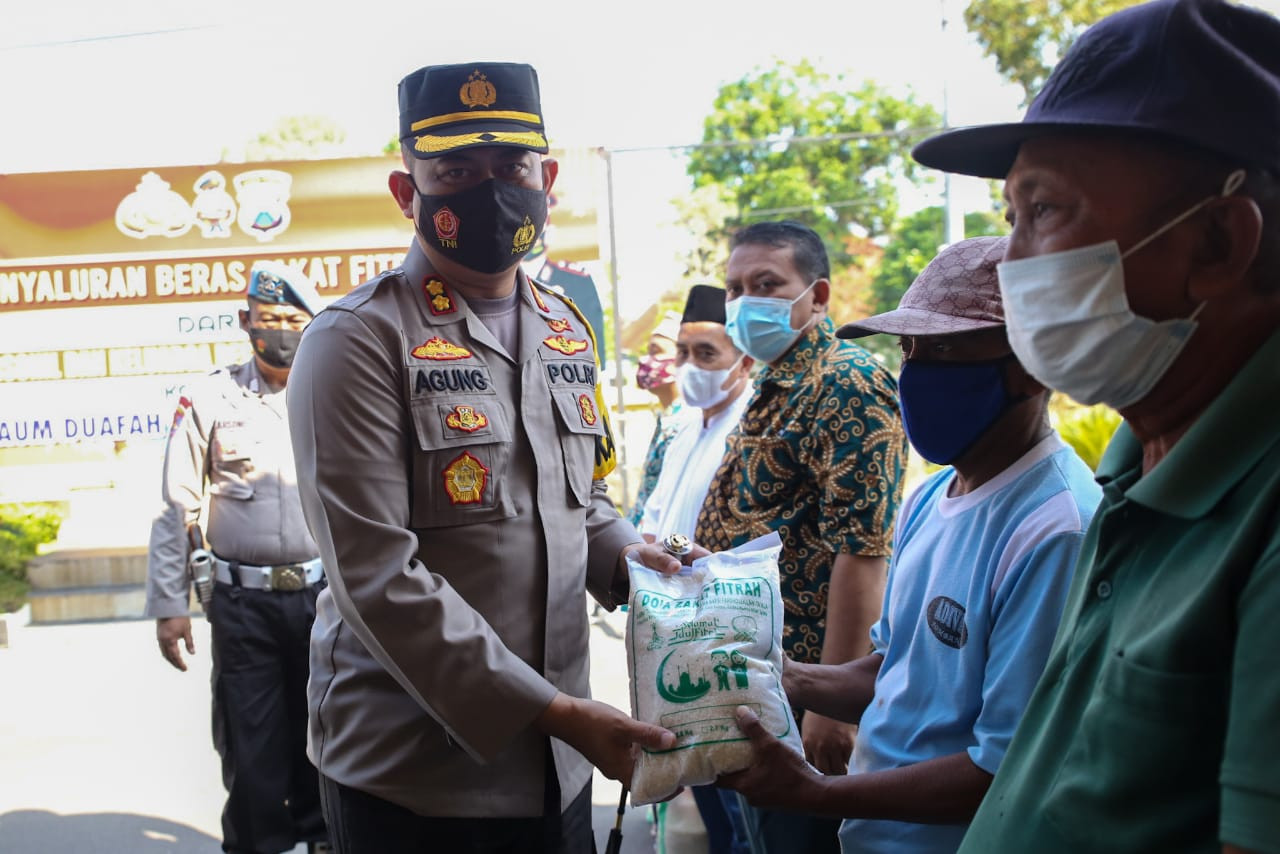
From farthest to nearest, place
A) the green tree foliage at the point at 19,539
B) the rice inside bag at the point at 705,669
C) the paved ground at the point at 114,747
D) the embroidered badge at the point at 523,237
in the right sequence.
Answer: the green tree foliage at the point at 19,539 → the paved ground at the point at 114,747 → the embroidered badge at the point at 523,237 → the rice inside bag at the point at 705,669

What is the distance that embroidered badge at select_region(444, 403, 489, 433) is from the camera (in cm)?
214

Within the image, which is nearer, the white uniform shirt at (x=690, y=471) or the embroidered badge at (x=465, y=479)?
the embroidered badge at (x=465, y=479)

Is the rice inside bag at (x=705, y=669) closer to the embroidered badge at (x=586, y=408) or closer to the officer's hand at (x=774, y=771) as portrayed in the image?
the officer's hand at (x=774, y=771)

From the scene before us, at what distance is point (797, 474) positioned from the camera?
3.12 m

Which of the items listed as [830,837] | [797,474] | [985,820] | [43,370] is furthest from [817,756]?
[43,370]

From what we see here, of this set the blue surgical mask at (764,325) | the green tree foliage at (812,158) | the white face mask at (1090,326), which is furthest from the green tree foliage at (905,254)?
the white face mask at (1090,326)

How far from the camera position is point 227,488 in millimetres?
4578

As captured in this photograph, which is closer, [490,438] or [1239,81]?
[1239,81]

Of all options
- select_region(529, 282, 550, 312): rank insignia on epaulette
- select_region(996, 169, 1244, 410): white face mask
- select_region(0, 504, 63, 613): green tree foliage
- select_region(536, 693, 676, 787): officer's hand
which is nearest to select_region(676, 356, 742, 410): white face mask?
select_region(529, 282, 550, 312): rank insignia on epaulette

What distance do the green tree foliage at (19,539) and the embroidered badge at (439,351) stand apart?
9.28m

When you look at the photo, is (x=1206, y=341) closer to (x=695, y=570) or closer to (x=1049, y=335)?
(x=1049, y=335)

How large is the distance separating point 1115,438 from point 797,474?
5.67 ft

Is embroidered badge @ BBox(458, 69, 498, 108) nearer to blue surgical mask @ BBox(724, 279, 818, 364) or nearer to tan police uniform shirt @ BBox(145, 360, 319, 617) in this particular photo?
blue surgical mask @ BBox(724, 279, 818, 364)

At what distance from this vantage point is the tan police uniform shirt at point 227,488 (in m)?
4.50
